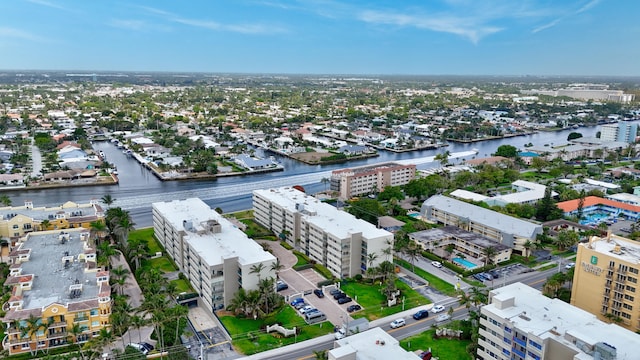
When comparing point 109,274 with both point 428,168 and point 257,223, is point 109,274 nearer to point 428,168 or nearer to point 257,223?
point 257,223

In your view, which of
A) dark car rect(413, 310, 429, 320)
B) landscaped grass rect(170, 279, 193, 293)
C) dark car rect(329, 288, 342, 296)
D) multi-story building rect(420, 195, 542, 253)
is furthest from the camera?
multi-story building rect(420, 195, 542, 253)

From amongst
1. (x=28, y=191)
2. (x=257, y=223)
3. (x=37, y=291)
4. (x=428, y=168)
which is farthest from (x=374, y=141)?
(x=37, y=291)

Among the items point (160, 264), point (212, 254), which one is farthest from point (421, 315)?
point (160, 264)

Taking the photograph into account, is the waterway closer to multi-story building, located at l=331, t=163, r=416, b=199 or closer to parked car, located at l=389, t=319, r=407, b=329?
multi-story building, located at l=331, t=163, r=416, b=199

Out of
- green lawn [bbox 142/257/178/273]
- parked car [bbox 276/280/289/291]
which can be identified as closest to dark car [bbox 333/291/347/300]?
parked car [bbox 276/280/289/291]

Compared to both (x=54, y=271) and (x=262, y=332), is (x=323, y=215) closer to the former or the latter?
(x=262, y=332)
